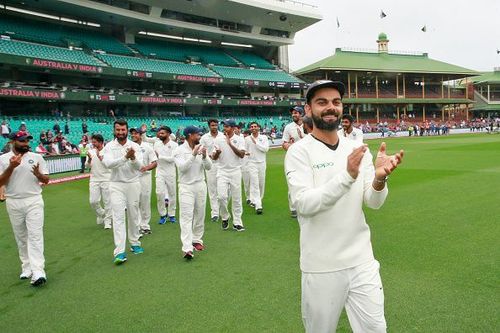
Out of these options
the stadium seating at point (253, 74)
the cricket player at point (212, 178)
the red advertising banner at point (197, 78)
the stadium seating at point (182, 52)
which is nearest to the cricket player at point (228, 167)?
the cricket player at point (212, 178)

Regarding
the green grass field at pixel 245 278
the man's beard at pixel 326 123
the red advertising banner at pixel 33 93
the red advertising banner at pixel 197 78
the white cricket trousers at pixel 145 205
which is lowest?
the green grass field at pixel 245 278

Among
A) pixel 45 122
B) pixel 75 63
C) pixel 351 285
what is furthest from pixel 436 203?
pixel 75 63

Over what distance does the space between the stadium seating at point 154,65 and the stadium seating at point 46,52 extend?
1.91 meters

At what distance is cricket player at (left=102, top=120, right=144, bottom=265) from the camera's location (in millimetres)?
6602

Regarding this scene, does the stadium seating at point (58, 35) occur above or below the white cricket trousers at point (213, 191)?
above

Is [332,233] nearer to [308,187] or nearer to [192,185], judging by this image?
[308,187]

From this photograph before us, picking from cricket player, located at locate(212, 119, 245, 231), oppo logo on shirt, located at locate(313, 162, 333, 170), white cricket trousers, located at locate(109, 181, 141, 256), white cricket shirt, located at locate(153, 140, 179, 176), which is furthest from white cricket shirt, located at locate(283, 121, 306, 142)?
oppo logo on shirt, located at locate(313, 162, 333, 170)

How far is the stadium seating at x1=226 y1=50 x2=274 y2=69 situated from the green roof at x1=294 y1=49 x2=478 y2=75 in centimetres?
683

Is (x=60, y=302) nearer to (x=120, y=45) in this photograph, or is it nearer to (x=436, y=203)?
(x=436, y=203)

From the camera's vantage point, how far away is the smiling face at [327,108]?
9.22 ft

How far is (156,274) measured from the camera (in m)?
5.93

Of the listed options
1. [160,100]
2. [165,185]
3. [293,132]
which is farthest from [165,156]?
[160,100]

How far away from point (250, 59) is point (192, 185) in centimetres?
4593

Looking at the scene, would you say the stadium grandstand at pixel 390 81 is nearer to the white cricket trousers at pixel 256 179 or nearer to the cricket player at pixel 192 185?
the white cricket trousers at pixel 256 179
